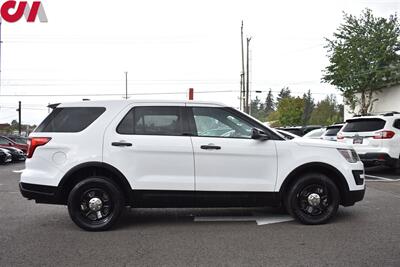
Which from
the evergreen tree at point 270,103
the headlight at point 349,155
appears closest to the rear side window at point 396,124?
the headlight at point 349,155

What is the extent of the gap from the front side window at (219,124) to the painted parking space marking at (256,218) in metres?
1.34

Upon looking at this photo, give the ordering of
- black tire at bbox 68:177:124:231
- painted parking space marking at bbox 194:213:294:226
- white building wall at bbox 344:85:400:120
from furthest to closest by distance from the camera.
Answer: white building wall at bbox 344:85:400:120, painted parking space marking at bbox 194:213:294:226, black tire at bbox 68:177:124:231

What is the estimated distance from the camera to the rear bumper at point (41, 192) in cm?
601

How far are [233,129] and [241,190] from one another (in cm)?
87

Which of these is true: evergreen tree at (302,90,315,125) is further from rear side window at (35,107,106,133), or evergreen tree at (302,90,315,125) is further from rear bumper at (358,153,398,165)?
rear side window at (35,107,106,133)

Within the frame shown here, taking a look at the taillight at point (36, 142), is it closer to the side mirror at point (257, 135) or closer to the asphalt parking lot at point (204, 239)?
the asphalt parking lot at point (204, 239)

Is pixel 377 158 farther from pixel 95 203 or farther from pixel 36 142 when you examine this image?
pixel 36 142

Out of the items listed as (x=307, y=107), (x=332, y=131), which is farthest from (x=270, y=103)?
(x=332, y=131)

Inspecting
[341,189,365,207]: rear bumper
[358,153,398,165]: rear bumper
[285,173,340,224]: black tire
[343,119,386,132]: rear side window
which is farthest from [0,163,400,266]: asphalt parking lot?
[343,119,386,132]: rear side window

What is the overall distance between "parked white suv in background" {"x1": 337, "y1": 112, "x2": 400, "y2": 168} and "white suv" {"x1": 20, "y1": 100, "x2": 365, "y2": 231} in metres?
5.96

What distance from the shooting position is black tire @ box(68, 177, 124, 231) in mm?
5934

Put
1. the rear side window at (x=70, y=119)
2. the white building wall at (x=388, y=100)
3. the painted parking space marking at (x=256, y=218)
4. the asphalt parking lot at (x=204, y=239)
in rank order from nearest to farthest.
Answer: the asphalt parking lot at (x=204, y=239) → the rear side window at (x=70, y=119) → the painted parking space marking at (x=256, y=218) → the white building wall at (x=388, y=100)

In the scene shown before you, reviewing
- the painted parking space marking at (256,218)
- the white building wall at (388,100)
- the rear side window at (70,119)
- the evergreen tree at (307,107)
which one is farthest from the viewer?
the evergreen tree at (307,107)

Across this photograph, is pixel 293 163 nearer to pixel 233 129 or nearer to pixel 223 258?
pixel 233 129
